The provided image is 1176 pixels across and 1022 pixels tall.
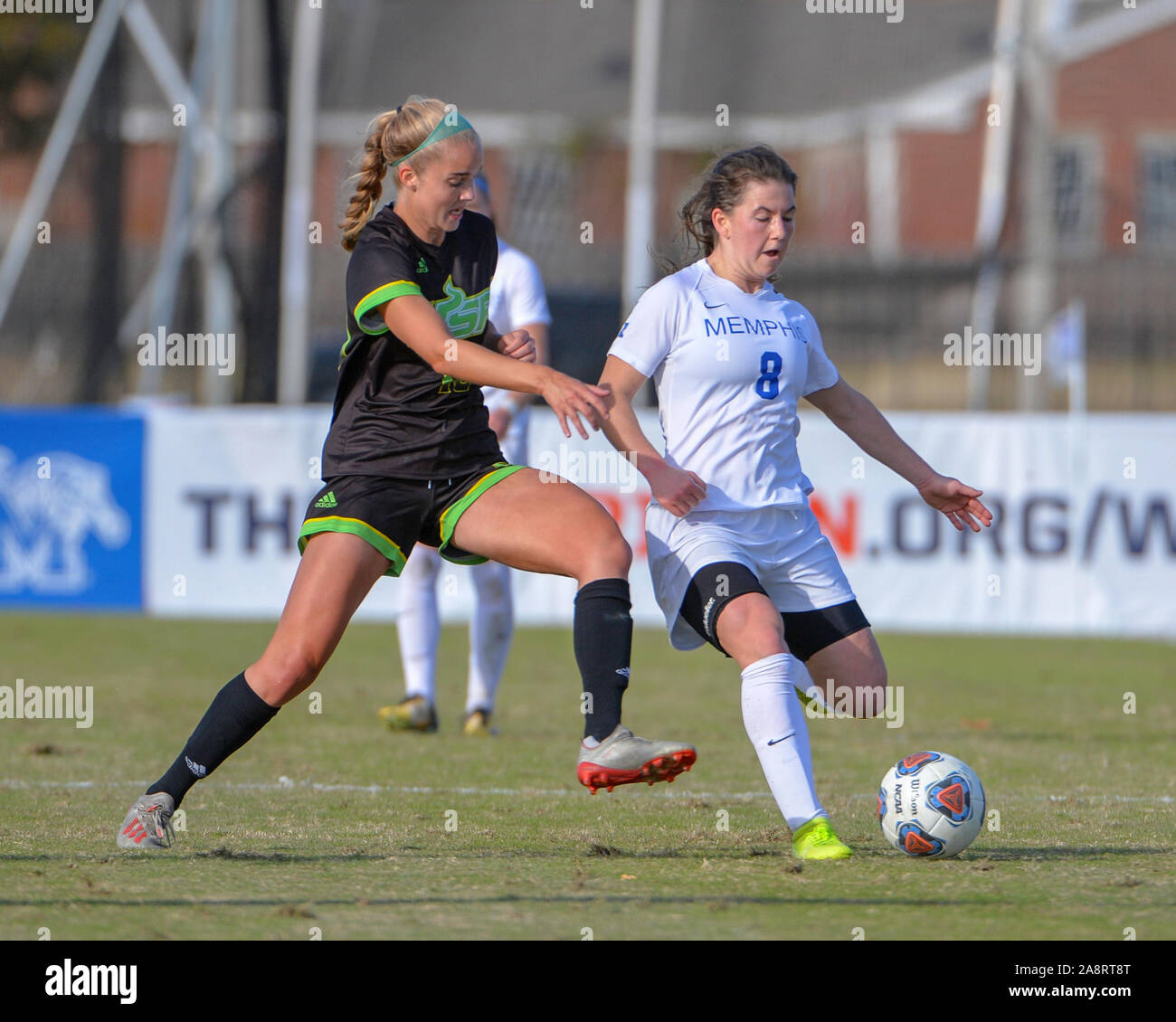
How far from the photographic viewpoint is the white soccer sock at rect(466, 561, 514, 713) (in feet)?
25.5

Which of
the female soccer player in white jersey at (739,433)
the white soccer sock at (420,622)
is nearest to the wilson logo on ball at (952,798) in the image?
the female soccer player in white jersey at (739,433)

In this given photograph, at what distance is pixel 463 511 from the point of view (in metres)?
4.87

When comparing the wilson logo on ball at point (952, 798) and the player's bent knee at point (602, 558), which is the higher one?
the player's bent knee at point (602, 558)

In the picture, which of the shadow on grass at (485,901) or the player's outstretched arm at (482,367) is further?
the player's outstretched arm at (482,367)

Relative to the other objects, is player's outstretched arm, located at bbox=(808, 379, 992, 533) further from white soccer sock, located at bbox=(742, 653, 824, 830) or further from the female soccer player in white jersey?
white soccer sock, located at bbox=(742, 653, 824, 830)

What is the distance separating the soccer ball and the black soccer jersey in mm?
1515

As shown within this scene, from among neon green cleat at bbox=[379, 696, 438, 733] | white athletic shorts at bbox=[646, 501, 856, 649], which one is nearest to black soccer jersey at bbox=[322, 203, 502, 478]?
white athletic shorts at bbox=[646, 501, 856, 649]

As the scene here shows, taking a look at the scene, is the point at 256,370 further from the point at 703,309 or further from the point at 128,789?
the point at 703,309

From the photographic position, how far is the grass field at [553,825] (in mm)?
3900

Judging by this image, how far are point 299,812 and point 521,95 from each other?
15.6 metres

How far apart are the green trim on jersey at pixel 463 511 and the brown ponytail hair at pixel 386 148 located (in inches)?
30.8

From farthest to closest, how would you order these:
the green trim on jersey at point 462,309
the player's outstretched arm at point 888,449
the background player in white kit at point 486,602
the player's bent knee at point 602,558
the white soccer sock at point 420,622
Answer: the white soccer sock at point 420,622 → the background player in white kit at point 486,602 → the player's outstretched arm at point 888,449 → the green trim on jersey at point 462,309 → the player's bent knee at point 602,558

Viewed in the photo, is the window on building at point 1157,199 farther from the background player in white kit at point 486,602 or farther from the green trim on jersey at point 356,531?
the green trim on jersey at point 356,531
